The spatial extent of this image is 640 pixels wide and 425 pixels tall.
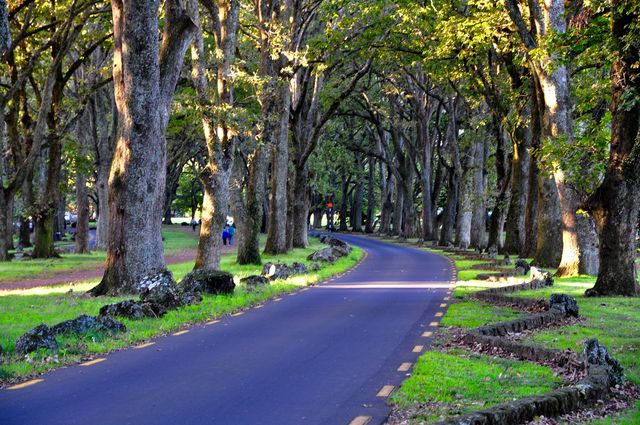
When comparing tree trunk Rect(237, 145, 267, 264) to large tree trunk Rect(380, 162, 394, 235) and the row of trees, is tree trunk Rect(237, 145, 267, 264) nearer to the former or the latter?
the row of trees

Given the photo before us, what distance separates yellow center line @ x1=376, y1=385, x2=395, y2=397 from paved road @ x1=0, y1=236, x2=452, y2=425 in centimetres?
11

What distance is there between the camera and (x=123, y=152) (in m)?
18.7

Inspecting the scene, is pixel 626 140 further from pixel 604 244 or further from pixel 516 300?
pixel 516 300

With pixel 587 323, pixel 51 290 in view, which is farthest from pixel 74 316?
pixel 587 323

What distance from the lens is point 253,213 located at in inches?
1185

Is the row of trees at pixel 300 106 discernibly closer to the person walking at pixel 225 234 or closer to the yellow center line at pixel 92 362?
the yellow center line at pixel 92 362

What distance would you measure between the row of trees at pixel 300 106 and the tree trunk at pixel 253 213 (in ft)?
0.26

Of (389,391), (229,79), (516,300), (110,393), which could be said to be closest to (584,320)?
(516,300)

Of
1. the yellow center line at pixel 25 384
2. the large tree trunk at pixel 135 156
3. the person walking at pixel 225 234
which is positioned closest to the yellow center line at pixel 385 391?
the yellow center line at pixel 25 384

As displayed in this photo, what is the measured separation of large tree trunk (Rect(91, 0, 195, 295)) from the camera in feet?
60.5

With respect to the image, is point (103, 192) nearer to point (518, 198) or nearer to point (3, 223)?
point (3, 223)

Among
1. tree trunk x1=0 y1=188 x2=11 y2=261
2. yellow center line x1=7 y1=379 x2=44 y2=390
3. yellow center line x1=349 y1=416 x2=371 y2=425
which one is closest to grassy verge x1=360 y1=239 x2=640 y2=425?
yellow center line x1=349 y1=416 x2=371 y2=425

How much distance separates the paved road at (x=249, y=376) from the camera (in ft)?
25.5

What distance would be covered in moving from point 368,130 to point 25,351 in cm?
5536
